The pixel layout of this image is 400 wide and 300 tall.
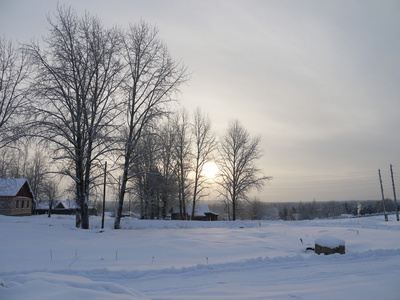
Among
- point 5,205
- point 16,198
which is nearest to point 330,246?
point 5,205

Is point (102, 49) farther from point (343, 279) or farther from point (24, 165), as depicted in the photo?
point (24, 165)

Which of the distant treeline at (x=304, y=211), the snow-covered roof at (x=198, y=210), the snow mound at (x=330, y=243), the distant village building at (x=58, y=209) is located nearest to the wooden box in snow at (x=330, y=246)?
the snow mound at (x=330, y=243)

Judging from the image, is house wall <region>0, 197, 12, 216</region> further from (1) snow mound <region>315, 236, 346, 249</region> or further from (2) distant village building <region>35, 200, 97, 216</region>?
(1) snow mound <region>315, 236, 346, 249</region>

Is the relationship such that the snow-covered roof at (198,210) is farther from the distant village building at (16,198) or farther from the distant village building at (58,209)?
the distant village building at (58,209)

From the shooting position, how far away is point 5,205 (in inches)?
1438

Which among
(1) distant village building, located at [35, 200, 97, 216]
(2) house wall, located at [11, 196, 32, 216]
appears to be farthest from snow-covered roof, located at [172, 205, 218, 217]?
(1) distant village building, located at [35, 200, 97, 216]

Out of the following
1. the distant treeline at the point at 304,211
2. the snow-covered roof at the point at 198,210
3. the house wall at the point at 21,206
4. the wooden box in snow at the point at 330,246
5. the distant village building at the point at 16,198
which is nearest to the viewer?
the wooden box in snow at the point at 330,246

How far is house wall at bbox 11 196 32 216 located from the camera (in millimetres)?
37438

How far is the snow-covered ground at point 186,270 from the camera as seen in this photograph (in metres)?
5.68

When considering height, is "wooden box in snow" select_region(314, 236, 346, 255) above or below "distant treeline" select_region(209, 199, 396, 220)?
above

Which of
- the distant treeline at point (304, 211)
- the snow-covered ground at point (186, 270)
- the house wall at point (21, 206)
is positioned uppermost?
the house wall at point (21, 206)

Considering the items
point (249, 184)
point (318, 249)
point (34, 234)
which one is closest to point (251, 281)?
point (318, 249)

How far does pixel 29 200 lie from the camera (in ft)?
141

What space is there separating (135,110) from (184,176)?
63.2ft
